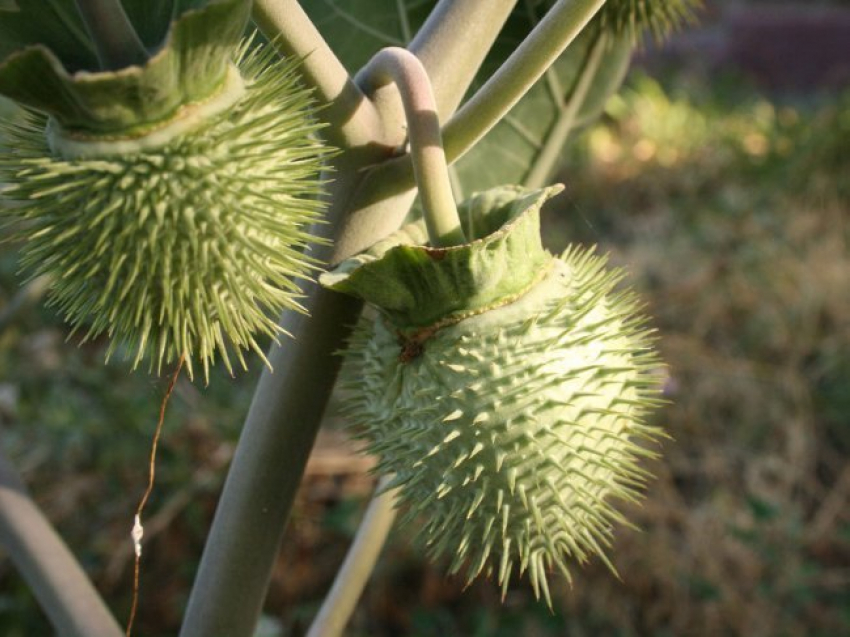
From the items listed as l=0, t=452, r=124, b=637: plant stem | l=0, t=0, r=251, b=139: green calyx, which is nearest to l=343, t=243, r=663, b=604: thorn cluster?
l=0, t=0, r=251, b=139: green calyx

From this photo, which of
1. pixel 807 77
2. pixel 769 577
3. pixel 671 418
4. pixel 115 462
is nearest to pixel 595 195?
pixel 671 418

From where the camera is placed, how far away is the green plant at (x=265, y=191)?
64 cm

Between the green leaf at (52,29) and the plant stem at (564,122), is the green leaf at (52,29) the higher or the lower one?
the lower one

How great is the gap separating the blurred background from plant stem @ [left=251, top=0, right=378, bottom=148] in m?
0.93

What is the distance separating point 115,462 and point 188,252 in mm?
1884

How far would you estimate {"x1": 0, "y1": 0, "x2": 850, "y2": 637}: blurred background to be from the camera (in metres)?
2.36

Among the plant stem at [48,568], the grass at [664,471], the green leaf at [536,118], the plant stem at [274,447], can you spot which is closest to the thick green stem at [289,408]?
the plant stem at [274,447]

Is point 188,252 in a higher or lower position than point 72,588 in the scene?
higher

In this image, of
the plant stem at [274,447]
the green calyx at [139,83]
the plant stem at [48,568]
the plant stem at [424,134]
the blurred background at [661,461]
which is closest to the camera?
the green calyx at [139,83]

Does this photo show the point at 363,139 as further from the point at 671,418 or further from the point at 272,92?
the point at 671,418

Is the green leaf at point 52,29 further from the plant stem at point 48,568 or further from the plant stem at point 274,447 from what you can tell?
the plant stem at point 48,568

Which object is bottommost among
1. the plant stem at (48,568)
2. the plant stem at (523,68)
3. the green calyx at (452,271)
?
the plant stem at (48,568)

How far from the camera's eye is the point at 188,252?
67 centimetres

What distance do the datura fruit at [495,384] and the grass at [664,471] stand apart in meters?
0.80
